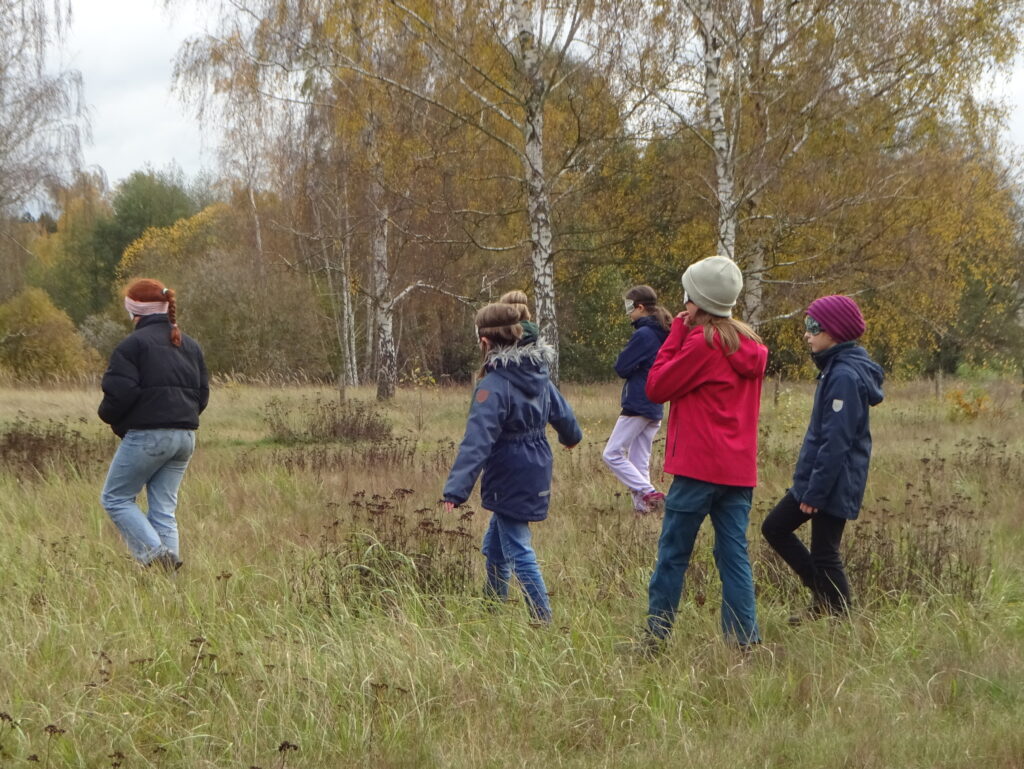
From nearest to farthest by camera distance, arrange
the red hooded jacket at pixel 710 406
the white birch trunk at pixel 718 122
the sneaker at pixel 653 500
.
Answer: the red hooded jacket at pixel 710 406, the sneaker at pixel 653 500, the white birch trunk at pixel 718 122

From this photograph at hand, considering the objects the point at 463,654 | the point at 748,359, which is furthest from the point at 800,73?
the point at 463,654

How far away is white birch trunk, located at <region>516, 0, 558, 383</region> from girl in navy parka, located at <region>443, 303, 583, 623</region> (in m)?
7.78

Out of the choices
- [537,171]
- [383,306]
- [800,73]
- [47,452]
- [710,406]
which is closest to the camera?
[710,406]

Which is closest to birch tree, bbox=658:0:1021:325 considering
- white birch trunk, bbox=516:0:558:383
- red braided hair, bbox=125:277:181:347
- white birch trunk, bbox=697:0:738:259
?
white birch trunk, bbox=697:0:738:259

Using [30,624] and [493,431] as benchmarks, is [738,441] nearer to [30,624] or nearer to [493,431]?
[493,431]

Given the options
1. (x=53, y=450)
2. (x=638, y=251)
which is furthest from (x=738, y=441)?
(x=638, y=251)

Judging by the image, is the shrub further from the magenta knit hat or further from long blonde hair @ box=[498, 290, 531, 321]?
the magenta knit hat

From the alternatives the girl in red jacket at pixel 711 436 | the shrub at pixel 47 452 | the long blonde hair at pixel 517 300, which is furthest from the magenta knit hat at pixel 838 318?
the shrub at pixel 47 452

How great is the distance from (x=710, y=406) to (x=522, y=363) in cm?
88

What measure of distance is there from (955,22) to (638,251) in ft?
22.2

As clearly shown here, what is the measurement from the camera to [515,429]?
4.63 meters

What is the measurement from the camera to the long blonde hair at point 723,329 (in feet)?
13.7

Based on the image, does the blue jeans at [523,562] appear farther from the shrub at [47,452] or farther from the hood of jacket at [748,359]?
the shrub at [47,452]

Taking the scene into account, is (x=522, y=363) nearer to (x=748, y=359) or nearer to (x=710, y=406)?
(x=710, y=406)
